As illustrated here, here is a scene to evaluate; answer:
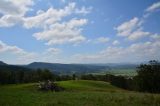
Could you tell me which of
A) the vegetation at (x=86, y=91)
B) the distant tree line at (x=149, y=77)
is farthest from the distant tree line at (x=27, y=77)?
the distant tree line at (x=149, y=77)

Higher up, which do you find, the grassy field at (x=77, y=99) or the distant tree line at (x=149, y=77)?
the distant tree line at (x=149, y=77)

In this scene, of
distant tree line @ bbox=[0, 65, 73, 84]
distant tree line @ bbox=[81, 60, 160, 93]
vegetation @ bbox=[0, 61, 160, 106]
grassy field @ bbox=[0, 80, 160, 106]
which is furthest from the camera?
distant tree line @ bbox=[0, 65, 73, 84]

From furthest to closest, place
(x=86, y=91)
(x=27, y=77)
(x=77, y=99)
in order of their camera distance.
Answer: (x=27, y=77) < (x=86, y=91) < (x=77, y=99)

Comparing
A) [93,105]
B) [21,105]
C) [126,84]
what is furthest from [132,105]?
[126,84]

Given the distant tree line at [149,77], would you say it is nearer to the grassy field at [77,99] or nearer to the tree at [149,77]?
the tree at [149,77]

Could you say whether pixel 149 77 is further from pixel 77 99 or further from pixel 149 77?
pixel 77 99

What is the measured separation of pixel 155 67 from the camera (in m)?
92.6

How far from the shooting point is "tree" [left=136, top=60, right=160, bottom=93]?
89375mm

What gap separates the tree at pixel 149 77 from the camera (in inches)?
3519

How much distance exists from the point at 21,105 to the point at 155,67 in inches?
2930

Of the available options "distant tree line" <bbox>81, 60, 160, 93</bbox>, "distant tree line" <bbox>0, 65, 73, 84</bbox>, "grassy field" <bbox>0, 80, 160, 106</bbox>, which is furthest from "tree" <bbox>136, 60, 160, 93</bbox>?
"distant tree line" <bbox>0, 65, 73, 84</bbox>

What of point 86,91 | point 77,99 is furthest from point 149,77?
point 77,99

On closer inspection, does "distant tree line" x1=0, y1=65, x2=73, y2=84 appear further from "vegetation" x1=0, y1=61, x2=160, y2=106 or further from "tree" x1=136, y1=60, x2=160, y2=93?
"tree" x1=136, y1=60, x2=160, y2=93

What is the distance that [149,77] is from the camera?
8962 cm
